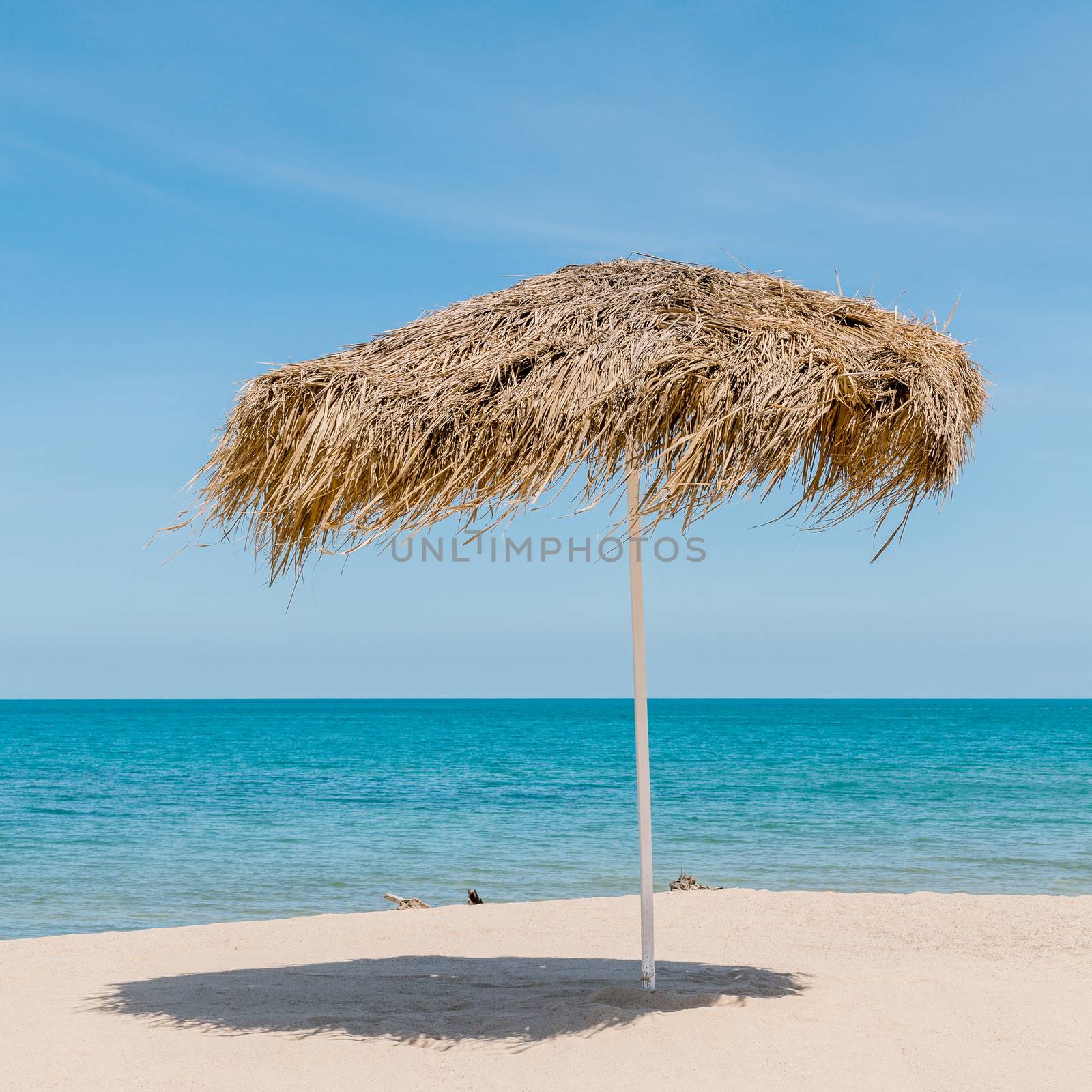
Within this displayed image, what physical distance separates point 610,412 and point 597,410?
1.9 inches

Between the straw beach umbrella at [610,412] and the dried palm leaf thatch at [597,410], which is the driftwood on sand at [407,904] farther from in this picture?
the dried palm leaf thatch at [597,410]

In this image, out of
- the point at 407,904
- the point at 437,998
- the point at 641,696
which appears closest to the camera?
the point at 641,696

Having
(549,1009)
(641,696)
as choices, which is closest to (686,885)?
(549,1009)

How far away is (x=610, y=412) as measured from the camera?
344 cm

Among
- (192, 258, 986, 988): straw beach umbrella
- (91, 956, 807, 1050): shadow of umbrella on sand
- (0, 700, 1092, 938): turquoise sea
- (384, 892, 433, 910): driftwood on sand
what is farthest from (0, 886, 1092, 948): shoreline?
(192, 258, 986, 988): straw beach umbrella

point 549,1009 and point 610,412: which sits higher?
point 610,412

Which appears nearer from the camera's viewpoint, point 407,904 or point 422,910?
point 422,910

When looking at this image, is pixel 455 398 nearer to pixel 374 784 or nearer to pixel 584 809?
pixel 584 809

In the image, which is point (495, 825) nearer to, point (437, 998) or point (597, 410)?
point (437, 998)

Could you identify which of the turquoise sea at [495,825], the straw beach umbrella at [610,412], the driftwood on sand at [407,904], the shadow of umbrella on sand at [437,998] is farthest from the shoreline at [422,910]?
the straw beach umbrella at [610,412]

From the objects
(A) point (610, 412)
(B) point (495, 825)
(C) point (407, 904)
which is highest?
(A) point (610, 412)

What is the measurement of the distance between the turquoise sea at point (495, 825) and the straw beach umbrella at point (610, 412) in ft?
22.9

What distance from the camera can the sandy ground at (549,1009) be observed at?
11.9 feet

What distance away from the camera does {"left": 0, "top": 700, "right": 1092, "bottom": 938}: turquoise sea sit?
1065cm
